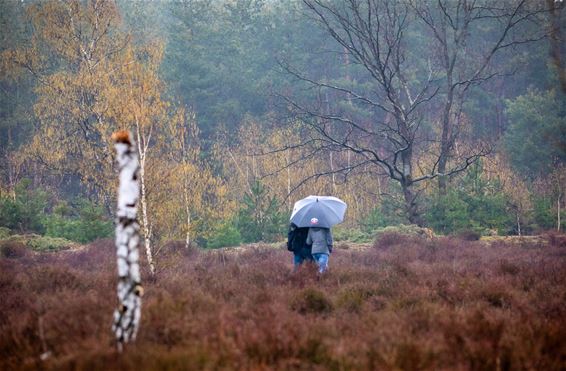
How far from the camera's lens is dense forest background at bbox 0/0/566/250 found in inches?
767

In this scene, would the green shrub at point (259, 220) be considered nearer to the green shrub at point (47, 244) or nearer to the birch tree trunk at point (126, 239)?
the green shrub at point (47, 244)

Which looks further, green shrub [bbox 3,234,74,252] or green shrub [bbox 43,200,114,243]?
green shrub [bbox 43,200,114,243]

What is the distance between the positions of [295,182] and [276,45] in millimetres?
19676

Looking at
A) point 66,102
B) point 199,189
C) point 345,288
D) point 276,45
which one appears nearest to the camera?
point 345,288

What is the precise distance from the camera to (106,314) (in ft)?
19.5

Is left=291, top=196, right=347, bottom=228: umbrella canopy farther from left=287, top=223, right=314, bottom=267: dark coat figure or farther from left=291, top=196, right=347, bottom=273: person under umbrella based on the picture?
left=287, top=223, right=314, bottom=267: dark coat figure

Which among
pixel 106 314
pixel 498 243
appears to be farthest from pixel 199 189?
pixel 106 314

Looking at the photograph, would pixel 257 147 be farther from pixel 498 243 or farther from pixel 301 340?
pixel 301 340

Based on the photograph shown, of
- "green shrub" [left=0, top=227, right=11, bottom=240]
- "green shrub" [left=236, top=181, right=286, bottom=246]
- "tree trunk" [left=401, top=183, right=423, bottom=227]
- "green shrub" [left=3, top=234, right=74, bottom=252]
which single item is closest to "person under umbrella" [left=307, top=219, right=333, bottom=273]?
"tree trunk" [left=401, top=183, right=423, bottom=227]

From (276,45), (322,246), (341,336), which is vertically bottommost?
(341,336)

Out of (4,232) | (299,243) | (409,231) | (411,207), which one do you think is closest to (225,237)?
(409,231)

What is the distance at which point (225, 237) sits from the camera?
782 inches

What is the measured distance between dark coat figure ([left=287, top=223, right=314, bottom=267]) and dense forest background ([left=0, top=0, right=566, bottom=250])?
2790 millimetres

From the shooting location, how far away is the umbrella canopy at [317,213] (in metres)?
9.90
